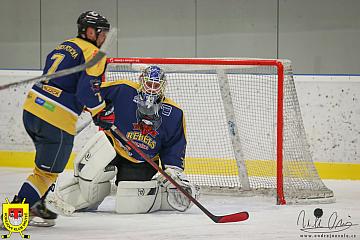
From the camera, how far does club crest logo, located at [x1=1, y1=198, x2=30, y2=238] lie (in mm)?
4082

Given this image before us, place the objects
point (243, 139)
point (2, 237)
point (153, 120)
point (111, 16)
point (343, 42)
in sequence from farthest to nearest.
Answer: point (111, 16) → point (343, 42) → point (243, 139) → point (153, 120) → point (2, 237)

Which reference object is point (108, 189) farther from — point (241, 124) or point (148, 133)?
point (241, 124)

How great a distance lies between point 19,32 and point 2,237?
5373 millimetres

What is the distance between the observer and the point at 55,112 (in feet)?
13.8

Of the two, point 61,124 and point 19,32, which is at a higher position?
point 19,32

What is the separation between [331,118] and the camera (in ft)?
21.9

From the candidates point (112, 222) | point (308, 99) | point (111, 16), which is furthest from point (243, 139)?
point (111, 16)

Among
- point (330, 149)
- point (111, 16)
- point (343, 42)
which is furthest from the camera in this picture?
point (111, 16)

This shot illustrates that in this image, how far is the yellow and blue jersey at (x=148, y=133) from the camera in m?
5.04

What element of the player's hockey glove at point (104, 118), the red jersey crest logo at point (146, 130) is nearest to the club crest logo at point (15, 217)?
the player's hockey glove at point (104, 118)

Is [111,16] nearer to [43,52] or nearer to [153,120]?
[43,52]

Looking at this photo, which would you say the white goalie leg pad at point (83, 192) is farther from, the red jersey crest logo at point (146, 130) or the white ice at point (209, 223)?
the red jersey crest logo at point (146, 130)

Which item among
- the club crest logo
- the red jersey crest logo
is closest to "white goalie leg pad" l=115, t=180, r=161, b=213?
the red jersey crest logo

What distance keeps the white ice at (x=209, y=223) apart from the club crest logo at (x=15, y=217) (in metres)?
0.05
